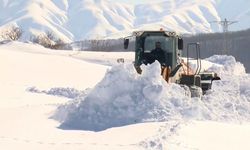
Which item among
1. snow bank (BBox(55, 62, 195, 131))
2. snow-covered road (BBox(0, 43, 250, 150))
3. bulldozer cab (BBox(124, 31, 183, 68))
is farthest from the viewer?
bulldozer cab (BBox(124, 31, 183, 68))

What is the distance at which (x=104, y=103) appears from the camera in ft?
36.2

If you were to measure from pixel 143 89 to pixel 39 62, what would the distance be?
1790cm

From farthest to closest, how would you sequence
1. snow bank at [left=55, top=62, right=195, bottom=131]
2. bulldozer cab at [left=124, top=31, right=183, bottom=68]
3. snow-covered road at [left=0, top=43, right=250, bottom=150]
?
1. bulldozer cab at [left=124, top=31, right=183, bottom=68]
2. snow bank at [left=55, top=62, right=195, bottom=131]
3. snow-covered road at [left=0, top=43, right=250, bottom=150]

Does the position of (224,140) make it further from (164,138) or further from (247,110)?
(247,110)

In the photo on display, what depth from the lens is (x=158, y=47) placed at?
1399cm

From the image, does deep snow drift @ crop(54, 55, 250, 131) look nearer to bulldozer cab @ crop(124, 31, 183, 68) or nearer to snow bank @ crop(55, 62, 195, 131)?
snow bank @ crop(55, 62, 195, 131)

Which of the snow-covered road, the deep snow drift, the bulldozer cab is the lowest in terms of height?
the snow-covered road

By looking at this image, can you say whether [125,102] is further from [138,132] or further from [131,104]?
[138,132]

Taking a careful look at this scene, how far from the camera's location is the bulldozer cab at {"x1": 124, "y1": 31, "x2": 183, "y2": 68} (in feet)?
45.4

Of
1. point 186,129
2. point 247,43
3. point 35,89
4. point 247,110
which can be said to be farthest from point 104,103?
point 247,43

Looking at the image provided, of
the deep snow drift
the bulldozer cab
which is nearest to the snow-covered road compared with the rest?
the deep snow drift

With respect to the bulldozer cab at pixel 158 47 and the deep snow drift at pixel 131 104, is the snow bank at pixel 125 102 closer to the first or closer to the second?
the deep snow drift at pixel 131 104

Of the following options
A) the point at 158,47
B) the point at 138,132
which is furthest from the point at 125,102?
the point at 158,47

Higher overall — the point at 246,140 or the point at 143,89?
the point at 143,89
